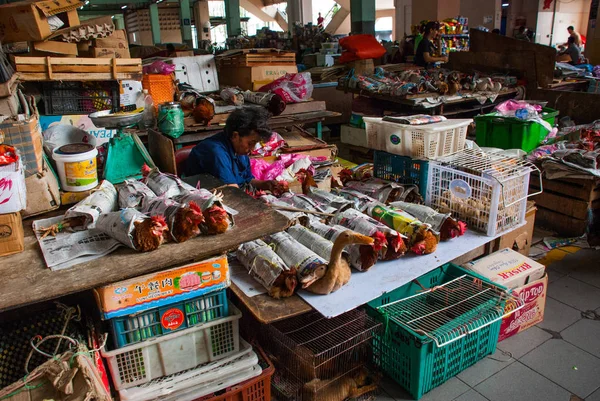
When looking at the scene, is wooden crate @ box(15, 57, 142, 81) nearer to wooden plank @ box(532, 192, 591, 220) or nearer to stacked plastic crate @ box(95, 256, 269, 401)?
stacked plastic crate @ box(95, 256, 269, 401)

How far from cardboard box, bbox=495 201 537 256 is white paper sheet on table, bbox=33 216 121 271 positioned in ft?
8.70

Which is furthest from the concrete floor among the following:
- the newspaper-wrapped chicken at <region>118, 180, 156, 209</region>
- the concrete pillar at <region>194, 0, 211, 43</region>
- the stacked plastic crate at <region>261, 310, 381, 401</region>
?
the concrete pillar at <region>194, 0, 211, 43</region>

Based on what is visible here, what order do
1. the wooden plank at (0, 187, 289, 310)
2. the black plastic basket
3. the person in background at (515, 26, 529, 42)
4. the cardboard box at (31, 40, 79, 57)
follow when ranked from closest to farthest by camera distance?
the wooden plank at (0, 187, 289, 310), the black plastic basket, the cardboard box at (31, 40, 79, 57), the person in background at (515, 26, 529, 42)

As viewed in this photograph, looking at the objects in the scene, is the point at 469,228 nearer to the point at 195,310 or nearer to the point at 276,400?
the point at 276,400

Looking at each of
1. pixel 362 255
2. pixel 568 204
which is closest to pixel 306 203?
pixel 362 255

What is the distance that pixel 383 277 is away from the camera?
7.89ft

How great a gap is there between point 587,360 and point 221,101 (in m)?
4.14

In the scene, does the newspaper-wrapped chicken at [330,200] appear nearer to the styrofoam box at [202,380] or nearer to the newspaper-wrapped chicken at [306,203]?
the newspaper-wrapped chicken at [306,203]

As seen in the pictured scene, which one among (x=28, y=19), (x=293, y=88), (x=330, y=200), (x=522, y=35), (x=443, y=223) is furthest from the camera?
(x=522, y=35)

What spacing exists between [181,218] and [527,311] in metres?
2.33

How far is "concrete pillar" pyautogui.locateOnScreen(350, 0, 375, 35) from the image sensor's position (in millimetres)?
10109

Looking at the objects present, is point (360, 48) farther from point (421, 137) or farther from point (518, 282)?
point (518, 282)

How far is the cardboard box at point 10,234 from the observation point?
1822mm

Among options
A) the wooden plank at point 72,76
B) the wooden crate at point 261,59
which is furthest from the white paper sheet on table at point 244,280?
the wooden crate at point 261,59
